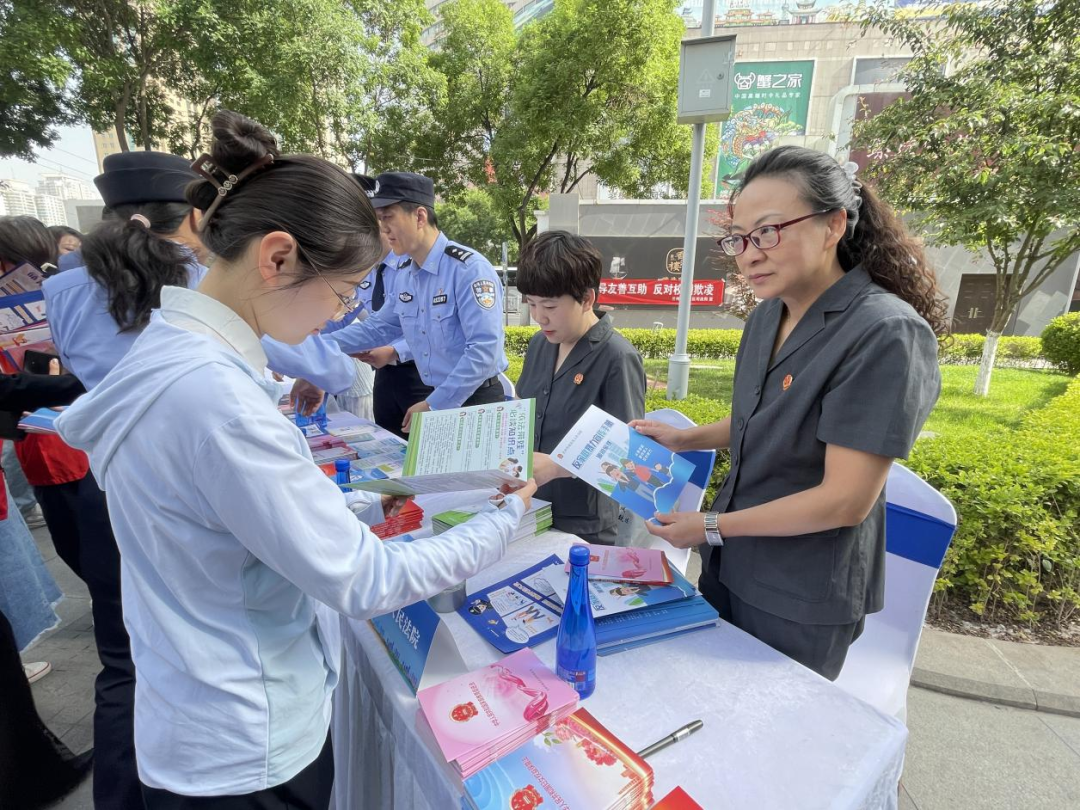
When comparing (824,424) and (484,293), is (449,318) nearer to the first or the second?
(484,293)

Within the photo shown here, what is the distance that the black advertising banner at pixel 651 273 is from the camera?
44.0 ft

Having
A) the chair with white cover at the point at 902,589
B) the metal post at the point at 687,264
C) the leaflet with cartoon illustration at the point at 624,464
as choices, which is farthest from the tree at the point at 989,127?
the leaflet with cartoon illustration at the point at 624,464

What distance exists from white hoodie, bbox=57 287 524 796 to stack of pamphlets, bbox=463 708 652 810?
320mm

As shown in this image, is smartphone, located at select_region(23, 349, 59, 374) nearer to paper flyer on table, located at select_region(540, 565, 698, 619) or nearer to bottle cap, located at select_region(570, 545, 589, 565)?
paper flyer on table, located at select_region(540, 565, 698, 619)

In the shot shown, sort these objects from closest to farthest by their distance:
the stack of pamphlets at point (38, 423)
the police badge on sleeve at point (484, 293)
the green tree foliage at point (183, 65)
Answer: the stack of pamphlets at point (38, 423)
the police badge on sleeve at point (484, 293)
the green tree foliage at point (183, 65)

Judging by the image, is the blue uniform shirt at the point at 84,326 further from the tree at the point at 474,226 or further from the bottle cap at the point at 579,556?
the tree at the point at 474,226

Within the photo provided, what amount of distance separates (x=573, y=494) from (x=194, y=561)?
1368 millimetres

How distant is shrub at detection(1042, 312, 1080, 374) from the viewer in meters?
9.16

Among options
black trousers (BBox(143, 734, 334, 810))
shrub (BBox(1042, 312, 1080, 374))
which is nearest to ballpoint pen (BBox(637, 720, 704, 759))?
black trousers (BBox(143, 734, 334, 810))

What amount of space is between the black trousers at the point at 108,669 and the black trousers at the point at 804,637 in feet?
5.38

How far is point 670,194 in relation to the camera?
52.8 ft

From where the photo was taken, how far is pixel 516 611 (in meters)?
1.38

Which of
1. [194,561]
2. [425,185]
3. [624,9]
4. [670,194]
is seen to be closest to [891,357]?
[194,561]

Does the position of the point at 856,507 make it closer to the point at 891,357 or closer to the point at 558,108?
the point at 891,357
